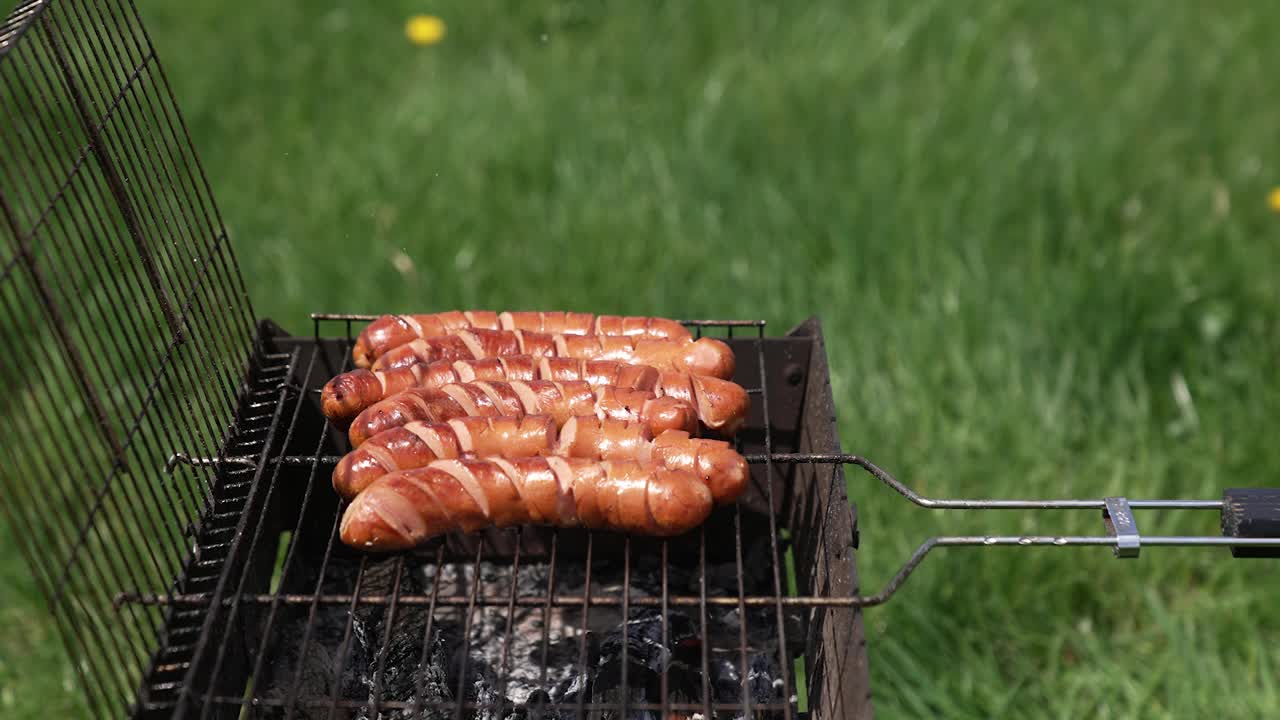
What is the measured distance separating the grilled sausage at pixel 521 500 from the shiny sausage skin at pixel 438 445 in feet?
0.23

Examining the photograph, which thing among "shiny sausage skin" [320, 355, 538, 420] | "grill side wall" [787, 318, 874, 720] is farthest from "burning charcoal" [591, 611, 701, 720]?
"shiny sausage skin" [320, 355, 538, 420]

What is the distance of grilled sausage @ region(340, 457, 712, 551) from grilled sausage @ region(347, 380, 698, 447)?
0.23 m

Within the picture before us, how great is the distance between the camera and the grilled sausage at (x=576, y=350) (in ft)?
11.9

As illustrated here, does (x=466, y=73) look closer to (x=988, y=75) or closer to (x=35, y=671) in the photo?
(x=988, y=75)

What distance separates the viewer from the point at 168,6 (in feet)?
28.5

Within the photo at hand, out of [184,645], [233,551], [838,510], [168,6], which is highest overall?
[168,6]

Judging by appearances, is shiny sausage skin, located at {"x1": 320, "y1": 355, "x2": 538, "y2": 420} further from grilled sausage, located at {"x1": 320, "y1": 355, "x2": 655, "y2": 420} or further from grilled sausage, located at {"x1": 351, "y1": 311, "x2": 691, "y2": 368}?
grilled sausage, located at {"x1": 351, "y1": 311, "x2": 691, "y2": 368}

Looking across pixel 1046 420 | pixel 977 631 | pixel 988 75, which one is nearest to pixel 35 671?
pixel 977 631

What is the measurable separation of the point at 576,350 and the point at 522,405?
1.12 feet

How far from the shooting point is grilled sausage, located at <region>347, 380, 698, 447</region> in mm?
3363

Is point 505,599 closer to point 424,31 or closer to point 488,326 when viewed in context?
point 488,326

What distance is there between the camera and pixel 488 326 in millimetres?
3842

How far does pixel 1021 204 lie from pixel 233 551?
190 inches

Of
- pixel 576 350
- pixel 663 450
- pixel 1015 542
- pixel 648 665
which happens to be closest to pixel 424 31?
pixel 576 350
